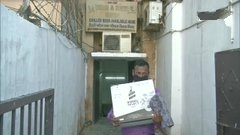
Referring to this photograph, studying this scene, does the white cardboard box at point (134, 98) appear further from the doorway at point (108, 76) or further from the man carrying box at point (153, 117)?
the doorway at point (108, 76)

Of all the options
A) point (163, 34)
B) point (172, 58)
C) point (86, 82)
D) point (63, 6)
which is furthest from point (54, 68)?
point (86, 82)

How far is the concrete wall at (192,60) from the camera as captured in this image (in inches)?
222

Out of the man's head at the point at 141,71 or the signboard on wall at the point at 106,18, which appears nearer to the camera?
the man's head at the point at 141,71

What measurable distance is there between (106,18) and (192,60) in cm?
440

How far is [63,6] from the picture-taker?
25.5 feet

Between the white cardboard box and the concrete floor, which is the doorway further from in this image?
the white cardboard box

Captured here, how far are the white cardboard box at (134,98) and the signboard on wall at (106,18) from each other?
6.77 meters

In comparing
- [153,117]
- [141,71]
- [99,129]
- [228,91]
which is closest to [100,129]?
[99,129]

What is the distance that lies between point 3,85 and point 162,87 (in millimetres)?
7932

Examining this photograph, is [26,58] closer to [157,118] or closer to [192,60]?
[157,118]

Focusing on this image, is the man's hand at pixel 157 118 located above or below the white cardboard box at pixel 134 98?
below

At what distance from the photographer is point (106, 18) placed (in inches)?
438

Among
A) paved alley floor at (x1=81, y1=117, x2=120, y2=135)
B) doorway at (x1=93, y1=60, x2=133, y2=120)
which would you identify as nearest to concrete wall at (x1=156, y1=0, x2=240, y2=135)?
paved alley floor at (x1=81, y1=117, x2=120, y2=135)

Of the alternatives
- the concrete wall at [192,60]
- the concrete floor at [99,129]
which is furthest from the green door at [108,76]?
the concrete wall at [192,60]
